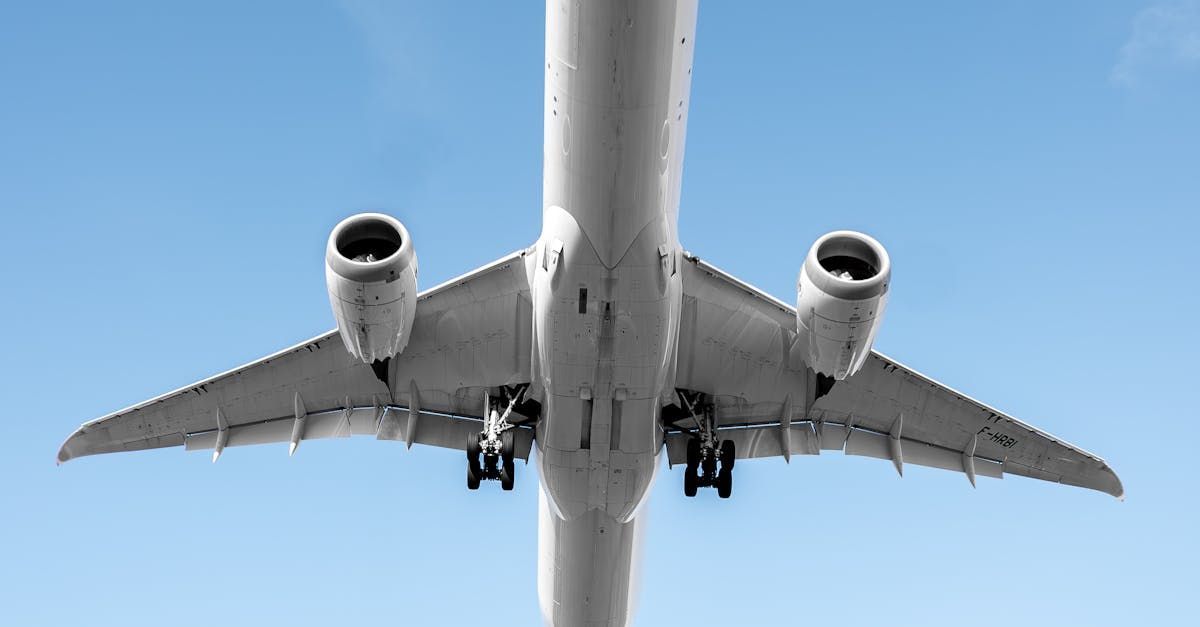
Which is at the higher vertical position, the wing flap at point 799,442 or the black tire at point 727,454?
the wing flap at point 799,442

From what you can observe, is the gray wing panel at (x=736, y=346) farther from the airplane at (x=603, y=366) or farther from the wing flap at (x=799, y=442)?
the wing flap at (x=799, y=442)

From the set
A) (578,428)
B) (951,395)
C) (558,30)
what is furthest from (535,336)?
(951,395)

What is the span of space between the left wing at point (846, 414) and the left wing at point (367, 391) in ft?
9.60

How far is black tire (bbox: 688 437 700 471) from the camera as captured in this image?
19172 millimetres

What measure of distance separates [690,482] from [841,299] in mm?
5041

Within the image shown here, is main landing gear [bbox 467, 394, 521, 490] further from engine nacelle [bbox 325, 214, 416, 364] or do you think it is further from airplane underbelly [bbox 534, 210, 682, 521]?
engine nacelle [bbox 325, 214, 416, 364]

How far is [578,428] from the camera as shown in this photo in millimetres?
17906

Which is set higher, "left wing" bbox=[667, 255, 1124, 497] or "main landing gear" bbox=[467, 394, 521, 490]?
"left wing" bbox=[667, 255, 1124, 497]

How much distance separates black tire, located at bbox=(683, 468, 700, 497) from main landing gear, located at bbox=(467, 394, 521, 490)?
9.18 ft

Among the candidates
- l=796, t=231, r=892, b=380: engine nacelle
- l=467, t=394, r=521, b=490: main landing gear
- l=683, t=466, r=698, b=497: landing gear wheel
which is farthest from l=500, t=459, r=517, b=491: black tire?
l=796, t=231, r=892, b=380: engine nacelle

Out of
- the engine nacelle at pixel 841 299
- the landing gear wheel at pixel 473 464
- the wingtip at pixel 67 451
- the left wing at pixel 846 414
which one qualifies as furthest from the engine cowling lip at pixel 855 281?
the wingtip at pixel 67 451

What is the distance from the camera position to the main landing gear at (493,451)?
18406 mm

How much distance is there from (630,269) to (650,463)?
→ 4416 millimetres

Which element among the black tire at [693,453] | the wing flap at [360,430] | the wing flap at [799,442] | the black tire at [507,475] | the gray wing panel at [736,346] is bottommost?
the black tire at [507,475]
